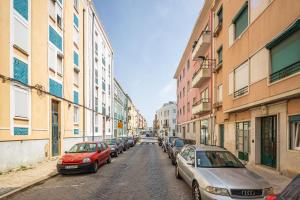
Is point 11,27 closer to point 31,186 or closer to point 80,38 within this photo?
point 31,186

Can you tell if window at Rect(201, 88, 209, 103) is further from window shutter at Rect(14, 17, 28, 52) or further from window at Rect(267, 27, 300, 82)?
window shutter at Rect(14, 17, 28, 52)

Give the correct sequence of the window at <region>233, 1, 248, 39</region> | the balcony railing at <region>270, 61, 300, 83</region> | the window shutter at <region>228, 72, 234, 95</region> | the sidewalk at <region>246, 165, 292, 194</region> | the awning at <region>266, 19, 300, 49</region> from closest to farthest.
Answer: the sidewalk at <region>246, 165, 292, 194</region> → the awning at <region>266, 19, 300, 49</region> → the balcony railing at <region>270, 61, 300, 83</region> → the window at <region>233, 1, 248, 39</region> → the window shutter at <region>228, 72, 234, 95</region>


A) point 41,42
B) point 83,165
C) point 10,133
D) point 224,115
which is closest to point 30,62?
point 41,42

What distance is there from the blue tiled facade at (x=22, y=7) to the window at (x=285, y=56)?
Answer: 12.1m

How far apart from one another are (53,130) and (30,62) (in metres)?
5.24

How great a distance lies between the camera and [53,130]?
665 inches

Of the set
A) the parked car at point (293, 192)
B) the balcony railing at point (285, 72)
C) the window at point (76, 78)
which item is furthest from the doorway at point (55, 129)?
the parked car at point (293, 192)

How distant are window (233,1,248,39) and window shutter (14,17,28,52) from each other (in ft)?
39.3

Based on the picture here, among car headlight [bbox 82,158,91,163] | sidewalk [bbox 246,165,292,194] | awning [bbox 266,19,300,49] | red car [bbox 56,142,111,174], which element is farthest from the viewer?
car headlight [bbox 82,158,91,163]

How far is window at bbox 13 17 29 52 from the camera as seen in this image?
12.2 meters

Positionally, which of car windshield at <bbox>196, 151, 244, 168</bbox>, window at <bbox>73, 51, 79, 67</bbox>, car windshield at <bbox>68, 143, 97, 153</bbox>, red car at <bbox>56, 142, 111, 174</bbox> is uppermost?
window at <bbox>73, 51, 79, 67</bbox>

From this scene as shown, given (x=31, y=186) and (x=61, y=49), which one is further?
(x=61, y=49)

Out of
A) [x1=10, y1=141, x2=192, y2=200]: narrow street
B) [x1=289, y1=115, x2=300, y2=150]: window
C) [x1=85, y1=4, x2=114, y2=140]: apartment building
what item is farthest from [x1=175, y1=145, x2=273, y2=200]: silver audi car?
[x1=85, y1=4, x2=114, y2=140]: apartment building

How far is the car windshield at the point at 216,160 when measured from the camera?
274 inches
